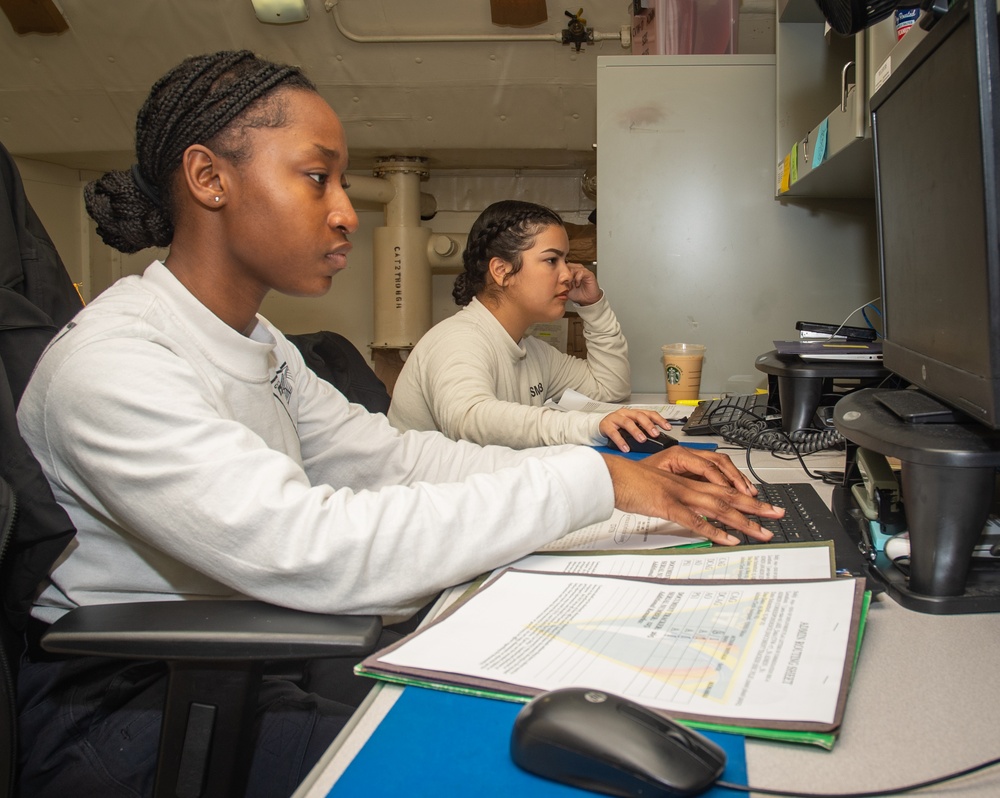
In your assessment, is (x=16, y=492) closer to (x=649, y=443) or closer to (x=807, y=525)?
(x=807, y=525)

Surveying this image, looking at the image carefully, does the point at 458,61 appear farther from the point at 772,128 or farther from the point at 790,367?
the point at 790,367

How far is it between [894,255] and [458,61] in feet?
8.46

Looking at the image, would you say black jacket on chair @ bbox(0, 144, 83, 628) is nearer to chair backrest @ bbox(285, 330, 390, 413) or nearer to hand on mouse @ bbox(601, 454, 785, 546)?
hand on mouse @ bbox(601, 454, 785, 546)

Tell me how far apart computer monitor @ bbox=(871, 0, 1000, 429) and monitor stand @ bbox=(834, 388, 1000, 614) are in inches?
1.4

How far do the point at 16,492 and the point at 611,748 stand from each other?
0.58 metres

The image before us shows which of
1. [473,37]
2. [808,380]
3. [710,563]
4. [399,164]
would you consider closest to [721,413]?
[808,380]

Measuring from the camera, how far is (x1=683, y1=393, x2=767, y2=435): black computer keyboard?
1.64m

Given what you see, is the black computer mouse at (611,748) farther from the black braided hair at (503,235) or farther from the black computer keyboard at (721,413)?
the black braided hair at (503,235)

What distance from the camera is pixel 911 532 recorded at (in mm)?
716

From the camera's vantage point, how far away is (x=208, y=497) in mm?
712

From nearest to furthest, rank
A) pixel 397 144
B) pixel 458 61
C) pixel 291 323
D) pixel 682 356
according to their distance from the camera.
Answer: pixel 682 356
pixel 458 61
pixel 397 144
pixel 291 323

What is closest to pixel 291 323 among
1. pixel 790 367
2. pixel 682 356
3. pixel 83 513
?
pixel 682 356

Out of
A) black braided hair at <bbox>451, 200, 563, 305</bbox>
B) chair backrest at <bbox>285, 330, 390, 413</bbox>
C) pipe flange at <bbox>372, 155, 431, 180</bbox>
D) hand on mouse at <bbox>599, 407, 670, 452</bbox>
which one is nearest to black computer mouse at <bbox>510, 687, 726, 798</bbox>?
hand on mouse at <bbox>599, 407, 670, 452</bbox>

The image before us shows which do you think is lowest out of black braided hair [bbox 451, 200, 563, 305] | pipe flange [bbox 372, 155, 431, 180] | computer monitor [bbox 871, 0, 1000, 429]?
computer monitor [bbox 871, 0, 1000, 429]
